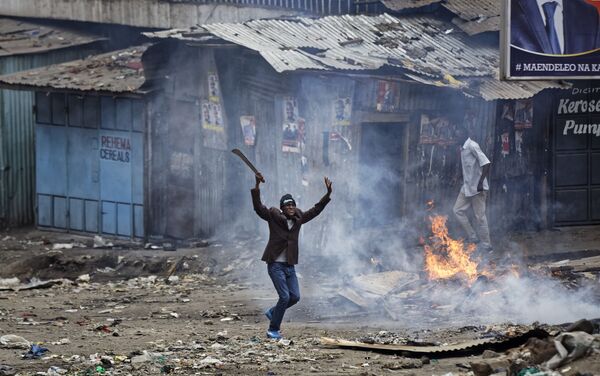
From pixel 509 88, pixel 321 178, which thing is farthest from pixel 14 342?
pixel 509 88

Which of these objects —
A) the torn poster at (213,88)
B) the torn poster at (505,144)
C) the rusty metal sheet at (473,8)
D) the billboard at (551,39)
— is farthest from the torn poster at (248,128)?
→ the billboard at (551,39)

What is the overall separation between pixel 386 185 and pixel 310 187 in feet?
4.58

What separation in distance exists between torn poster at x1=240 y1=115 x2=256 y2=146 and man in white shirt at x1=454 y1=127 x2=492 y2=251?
3.25m

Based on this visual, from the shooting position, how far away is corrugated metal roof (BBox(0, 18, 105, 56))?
21188 mm

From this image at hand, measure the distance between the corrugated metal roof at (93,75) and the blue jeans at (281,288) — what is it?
744 cm

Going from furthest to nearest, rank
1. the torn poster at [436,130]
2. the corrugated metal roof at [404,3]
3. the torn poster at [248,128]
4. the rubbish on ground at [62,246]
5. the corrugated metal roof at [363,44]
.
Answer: the corrugated metal roof at [404,3] → the rubbish on ground at [62,246] → the torn poster at [248,128] → the torn poster at [436,130] → the corrugated metal roof at [363,44]

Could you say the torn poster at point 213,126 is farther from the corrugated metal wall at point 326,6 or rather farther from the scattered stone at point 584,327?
the scattered stone at point 584,327

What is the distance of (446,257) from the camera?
15.4m

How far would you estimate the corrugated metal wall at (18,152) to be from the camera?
21.0 m

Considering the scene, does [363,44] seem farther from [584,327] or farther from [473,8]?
[584,327]

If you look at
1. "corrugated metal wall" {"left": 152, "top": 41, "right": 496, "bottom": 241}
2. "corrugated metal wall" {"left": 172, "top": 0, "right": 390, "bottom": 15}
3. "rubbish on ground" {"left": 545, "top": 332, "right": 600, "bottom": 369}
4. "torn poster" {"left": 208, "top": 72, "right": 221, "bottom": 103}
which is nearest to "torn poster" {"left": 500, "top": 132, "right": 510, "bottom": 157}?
"corrugated metal wall" {"left": 152, "top": 41, "right": 496, "bottom": 241}

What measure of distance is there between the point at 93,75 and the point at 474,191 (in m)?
7.44

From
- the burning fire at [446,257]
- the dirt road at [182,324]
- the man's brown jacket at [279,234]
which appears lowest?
the dirt road at [182,324]

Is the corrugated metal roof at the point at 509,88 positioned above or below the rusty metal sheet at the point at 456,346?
above
